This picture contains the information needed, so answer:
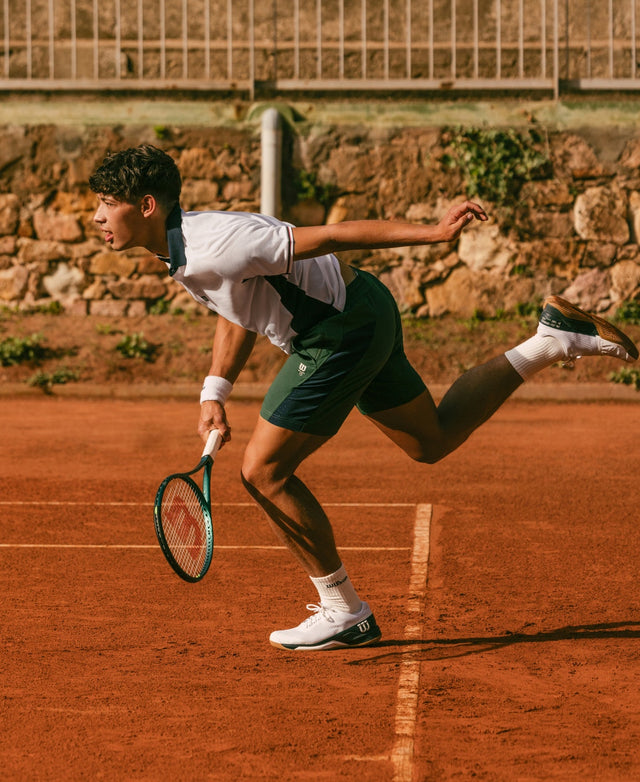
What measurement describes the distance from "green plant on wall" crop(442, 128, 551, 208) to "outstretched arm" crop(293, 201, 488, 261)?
10.6 metres

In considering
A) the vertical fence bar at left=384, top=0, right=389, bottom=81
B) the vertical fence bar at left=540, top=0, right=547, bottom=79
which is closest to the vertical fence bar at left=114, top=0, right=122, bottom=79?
the vertical fence bar at left=384, top=0, right=389, bottom=81

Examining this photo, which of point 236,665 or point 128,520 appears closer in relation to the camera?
point 236,665

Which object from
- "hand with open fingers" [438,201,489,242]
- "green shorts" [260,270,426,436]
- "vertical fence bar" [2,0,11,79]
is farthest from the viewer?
"vertical fence bar" [2,0,11,79]

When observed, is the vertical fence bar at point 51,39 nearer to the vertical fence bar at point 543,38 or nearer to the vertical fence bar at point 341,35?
the vertical fence bar at point 341,35

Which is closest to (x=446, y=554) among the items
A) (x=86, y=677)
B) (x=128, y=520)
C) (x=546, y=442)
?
(x=128, y=520)

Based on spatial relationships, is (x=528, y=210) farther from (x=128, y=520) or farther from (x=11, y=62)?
(x=128, y=520)

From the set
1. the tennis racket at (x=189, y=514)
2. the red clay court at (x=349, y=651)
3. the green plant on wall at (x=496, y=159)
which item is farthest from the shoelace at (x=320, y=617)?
the green plant on wall at (x=496, y=159)

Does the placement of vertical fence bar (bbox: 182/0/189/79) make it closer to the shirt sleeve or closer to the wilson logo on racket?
the wilson logo on racket

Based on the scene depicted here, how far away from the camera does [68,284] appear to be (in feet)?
49.9

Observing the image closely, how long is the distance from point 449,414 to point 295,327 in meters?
0.92

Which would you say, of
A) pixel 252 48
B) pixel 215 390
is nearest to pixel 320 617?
pixel 215 390

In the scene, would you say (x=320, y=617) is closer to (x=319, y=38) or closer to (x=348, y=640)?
(x=348, y=640)

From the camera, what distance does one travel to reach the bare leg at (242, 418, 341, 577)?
4754mm

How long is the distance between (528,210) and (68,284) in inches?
212
